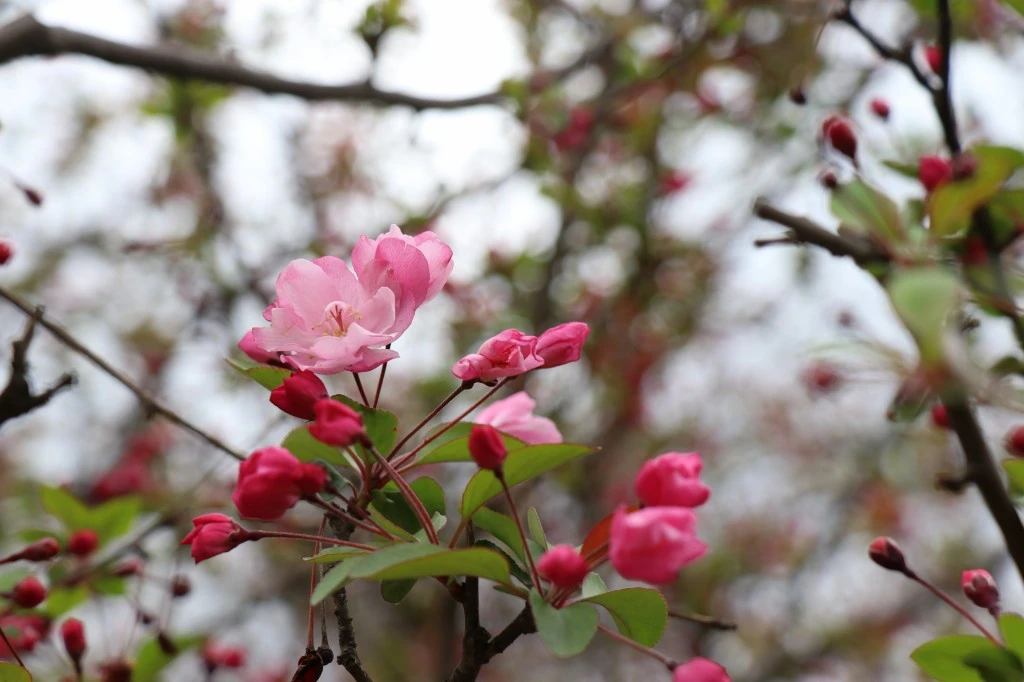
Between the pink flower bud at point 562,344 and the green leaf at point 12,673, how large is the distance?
0.75 m

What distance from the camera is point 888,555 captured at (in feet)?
3.93

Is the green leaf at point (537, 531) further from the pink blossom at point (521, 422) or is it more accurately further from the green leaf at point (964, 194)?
the green leaf at point (964, 194)

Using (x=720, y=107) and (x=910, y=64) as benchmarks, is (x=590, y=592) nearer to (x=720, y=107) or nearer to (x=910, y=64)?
(x=910, y=64)

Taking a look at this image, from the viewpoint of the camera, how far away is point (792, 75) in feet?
12.9

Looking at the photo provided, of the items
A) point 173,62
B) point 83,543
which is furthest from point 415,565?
point 173,62

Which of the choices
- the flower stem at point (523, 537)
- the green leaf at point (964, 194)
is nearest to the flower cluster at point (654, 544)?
the flower stem at point (523, 537)

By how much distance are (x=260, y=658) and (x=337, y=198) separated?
2.86 metres

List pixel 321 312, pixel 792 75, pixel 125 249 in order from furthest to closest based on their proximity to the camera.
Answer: pixel 792 75, pixel 125 249, pixel 321 312

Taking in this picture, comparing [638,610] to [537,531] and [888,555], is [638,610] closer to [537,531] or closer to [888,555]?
[537,531]

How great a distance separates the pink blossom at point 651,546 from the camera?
793 millimetres

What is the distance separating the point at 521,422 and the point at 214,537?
0.42 m

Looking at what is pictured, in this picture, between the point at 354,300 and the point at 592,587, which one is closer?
the point at 592,587

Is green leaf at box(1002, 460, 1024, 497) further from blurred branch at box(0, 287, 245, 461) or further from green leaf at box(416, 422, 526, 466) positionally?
blurred branch at box(0, 287, 245, 461)

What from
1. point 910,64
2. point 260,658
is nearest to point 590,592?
point 910,64
